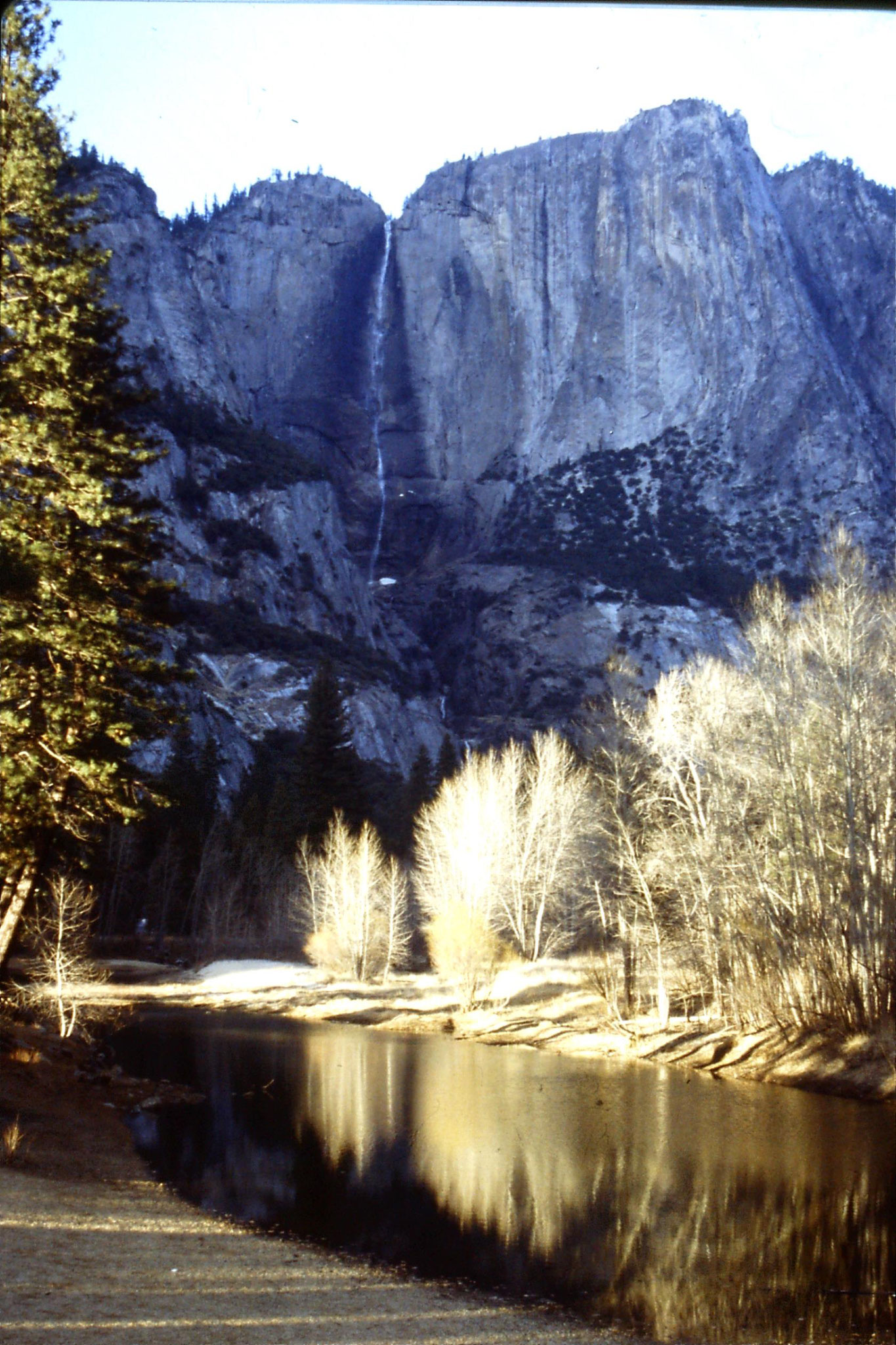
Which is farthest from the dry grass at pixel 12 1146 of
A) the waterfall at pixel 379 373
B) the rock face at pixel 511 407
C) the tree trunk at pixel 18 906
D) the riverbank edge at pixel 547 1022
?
the waterfall at pixel 379 373

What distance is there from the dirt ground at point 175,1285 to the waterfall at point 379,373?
115202mm

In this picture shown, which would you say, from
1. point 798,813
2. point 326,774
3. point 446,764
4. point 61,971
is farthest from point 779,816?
point 446,764

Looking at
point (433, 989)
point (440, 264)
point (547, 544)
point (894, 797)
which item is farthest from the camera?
point (440, 264)

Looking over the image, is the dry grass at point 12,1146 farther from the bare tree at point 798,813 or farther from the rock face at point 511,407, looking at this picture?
the rock face at point 511,407

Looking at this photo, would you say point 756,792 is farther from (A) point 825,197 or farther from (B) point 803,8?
(A) point 825,197

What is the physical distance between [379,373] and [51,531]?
130m

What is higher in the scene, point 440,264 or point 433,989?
point 440,264

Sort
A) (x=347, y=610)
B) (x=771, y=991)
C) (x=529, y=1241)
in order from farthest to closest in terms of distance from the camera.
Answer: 1. (x=347, y=610)
2. (x=771, y=991)
3. (x=529, y=1241)

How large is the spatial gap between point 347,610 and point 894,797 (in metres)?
82.8

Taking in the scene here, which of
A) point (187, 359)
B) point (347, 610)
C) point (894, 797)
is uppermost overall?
point (187, 359)

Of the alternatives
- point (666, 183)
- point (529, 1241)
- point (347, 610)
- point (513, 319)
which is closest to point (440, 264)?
point (513, 319)

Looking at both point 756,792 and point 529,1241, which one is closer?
point 529,1241

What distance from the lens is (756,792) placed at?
29469mm

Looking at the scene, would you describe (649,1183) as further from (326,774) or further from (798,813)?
(326,774)
